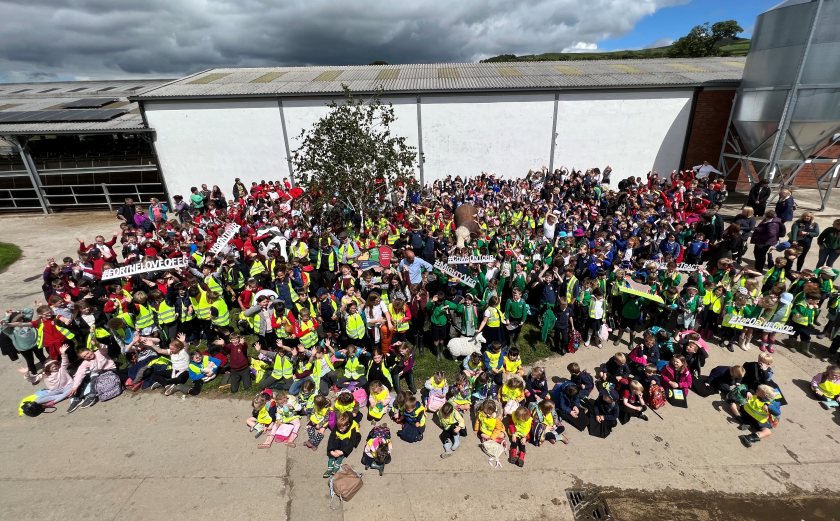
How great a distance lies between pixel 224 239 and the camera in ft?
35.7

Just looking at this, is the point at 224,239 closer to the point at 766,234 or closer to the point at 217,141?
the point at 217,141

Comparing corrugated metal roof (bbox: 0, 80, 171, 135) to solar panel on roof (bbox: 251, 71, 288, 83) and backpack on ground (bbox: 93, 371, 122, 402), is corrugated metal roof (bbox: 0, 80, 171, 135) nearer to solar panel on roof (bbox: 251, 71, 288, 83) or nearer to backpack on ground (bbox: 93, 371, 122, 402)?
solar panel on roof (bbox: 251, 71, 288, 83)

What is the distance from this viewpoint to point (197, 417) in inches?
287

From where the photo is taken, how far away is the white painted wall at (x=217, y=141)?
65.1 ft

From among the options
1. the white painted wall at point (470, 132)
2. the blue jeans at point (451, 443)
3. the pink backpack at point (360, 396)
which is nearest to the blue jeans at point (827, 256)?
the blue jeans at point (451, 443)

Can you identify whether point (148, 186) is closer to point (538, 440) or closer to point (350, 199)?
point (350, 199)

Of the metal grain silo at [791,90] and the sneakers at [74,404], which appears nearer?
the sneakers at [74,404]

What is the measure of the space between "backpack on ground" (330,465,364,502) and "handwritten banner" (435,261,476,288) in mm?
4438

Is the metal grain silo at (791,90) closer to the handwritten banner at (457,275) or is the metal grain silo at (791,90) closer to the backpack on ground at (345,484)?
the handwritten banner at (457,275)

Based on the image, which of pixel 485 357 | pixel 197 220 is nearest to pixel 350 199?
pixel 197 220

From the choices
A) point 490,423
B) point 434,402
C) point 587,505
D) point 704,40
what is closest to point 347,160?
point 434,402

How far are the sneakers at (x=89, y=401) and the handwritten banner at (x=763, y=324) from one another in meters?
12.8

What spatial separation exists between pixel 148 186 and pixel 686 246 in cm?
2448

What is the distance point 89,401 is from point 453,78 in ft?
70.5
